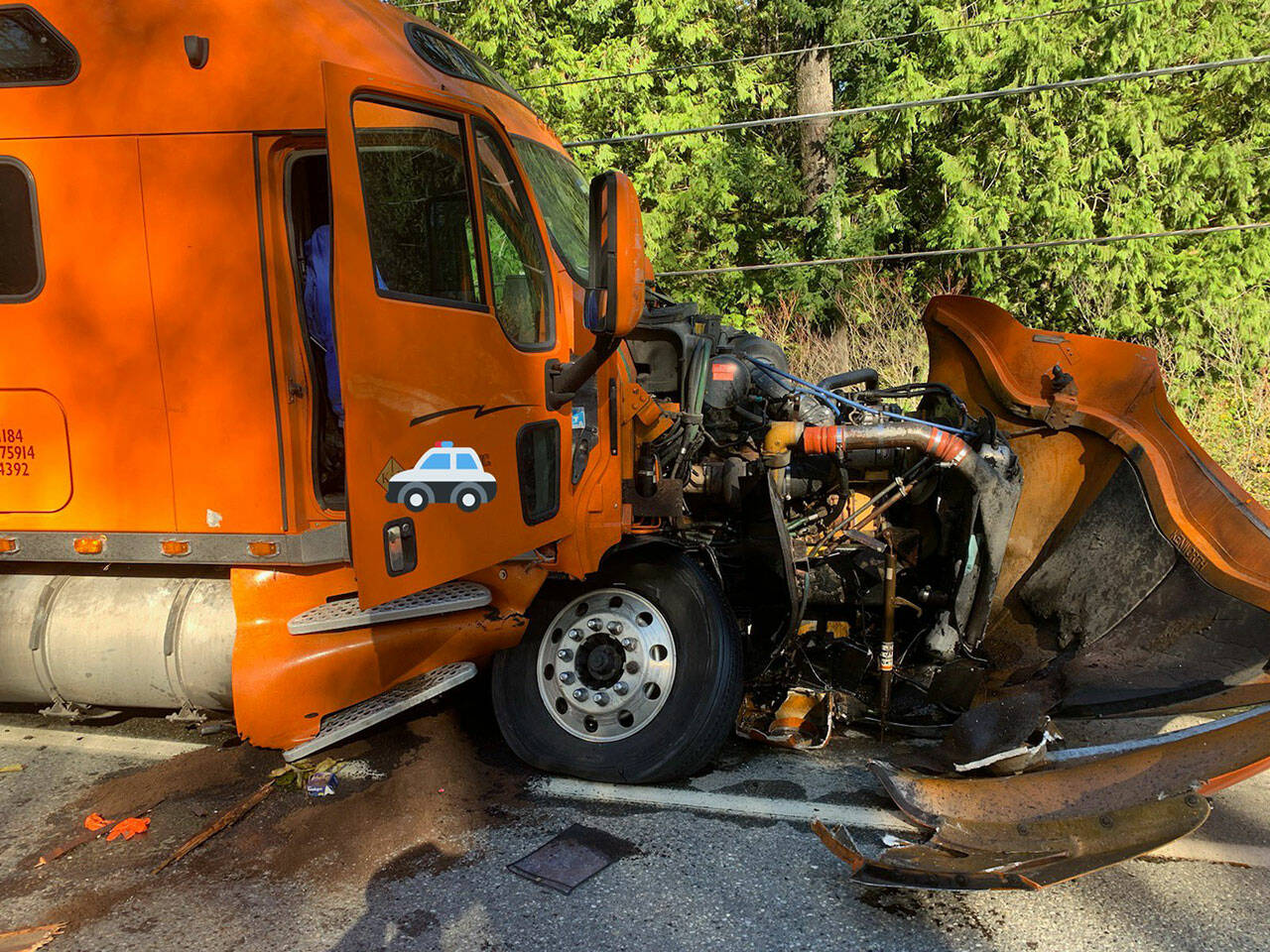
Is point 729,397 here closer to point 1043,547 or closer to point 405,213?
point 1043,547

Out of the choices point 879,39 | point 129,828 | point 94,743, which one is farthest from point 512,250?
point 879,39

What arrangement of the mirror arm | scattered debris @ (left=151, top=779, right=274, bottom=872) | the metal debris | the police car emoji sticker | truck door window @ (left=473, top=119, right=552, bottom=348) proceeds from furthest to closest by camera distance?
1. truck door window @ (left=473, top=119, right=552, bottom=348)
2. scattered debris @ (left=151, top=779, right=274, bottom=872)
3. the mirror arm
4. the police car emoji sticker
5. the metal debris

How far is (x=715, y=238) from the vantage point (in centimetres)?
1666

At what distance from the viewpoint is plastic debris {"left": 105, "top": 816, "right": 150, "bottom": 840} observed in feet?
12.2

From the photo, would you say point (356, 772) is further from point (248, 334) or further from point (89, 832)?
point (248, 334)

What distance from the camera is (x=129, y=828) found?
375cm

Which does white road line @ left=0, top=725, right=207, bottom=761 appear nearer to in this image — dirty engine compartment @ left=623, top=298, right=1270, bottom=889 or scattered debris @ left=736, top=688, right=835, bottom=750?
dirty engine compartment @ left=623, top=298, right=1270, bottom=889

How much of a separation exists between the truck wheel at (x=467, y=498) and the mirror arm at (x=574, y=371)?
0.59 metres

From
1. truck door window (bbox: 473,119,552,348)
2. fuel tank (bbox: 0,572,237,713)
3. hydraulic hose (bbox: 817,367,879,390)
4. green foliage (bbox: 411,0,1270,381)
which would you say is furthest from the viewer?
green foliage (bbox: 411,0,1270,381)

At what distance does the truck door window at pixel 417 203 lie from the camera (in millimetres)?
3178

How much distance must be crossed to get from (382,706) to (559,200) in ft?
7.93

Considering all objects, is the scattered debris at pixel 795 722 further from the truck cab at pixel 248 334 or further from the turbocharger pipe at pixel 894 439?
the truck cab at pixel 248 334

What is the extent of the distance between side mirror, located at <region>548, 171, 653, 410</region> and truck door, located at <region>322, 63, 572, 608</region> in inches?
21.7

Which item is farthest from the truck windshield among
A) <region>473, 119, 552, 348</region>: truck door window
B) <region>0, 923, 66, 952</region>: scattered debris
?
<region>0, 923, 66, 952</region>: scattered debris
